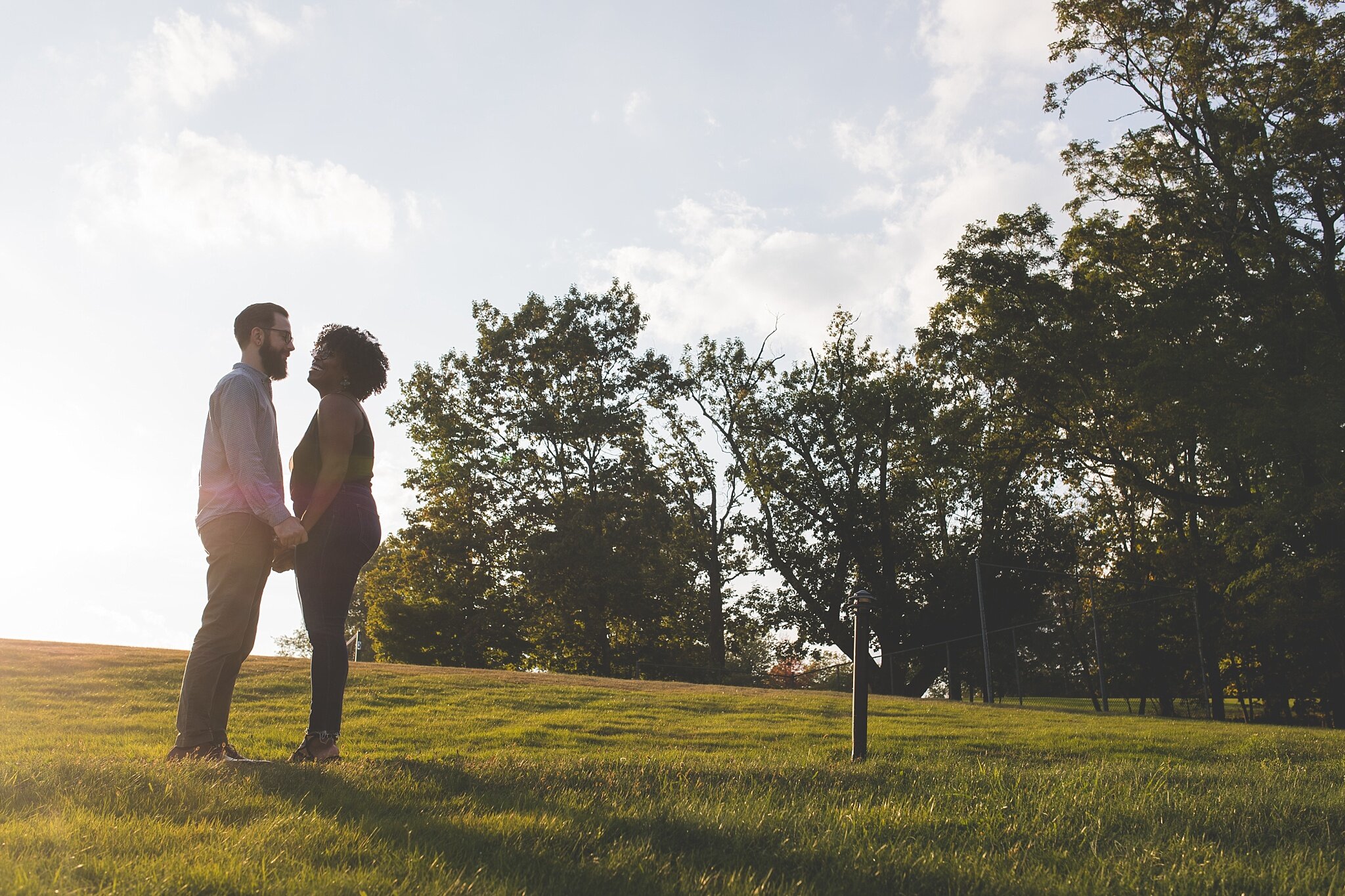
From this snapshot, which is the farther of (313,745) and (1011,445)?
(1011,445)

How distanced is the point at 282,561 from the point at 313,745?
40.8 inches

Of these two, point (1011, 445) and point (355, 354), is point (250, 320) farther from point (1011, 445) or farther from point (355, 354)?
point (1011, 445)

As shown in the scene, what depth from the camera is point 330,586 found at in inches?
199

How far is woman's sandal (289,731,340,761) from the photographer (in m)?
5.07

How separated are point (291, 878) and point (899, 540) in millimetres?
39233

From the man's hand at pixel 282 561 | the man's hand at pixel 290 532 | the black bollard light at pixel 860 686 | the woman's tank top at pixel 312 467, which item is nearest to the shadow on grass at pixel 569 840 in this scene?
the man's hand at pixel 290 532

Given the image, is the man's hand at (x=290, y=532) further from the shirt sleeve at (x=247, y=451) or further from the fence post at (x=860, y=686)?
the fence post at (x=860, y=686)

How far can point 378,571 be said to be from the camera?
36781mm

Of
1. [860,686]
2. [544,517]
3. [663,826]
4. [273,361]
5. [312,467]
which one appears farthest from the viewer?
[544,517]

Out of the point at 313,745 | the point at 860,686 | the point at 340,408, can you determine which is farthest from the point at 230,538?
the point at 860,686

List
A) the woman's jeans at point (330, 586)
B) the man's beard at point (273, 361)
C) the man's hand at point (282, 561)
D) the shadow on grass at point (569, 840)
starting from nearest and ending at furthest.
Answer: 1. the shadow on grass at point (569, 840)
2. the woman's jeans at point (330, 586)
3. the man's hand at point (282, 561)
4. the man's beard at point (273, 361)

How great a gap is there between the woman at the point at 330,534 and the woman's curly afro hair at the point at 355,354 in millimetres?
168

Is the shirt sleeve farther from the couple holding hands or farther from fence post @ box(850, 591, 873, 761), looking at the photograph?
fence post @ box(850, 591, 873, 761)

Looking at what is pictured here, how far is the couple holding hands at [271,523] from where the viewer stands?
15.9ft
